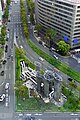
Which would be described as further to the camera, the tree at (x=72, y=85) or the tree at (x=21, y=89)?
the tree at (x=72, y=85)

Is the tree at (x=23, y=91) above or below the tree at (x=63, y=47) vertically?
below

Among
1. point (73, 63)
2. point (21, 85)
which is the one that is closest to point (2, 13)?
point (73, 63)

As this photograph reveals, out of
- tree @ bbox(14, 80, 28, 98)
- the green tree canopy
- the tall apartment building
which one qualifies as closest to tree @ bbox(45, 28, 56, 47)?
the green tree canopy

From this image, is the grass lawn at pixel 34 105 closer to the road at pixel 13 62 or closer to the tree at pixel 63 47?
the road at pixel 13 62

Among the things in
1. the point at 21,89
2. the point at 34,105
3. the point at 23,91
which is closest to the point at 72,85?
the point at 34,105

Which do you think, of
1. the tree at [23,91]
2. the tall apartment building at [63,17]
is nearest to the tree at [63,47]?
the tall apartment building at [63,17]

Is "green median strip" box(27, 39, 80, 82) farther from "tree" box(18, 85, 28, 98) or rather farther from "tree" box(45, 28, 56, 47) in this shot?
"tree" box(18, 85, 28, 98)
